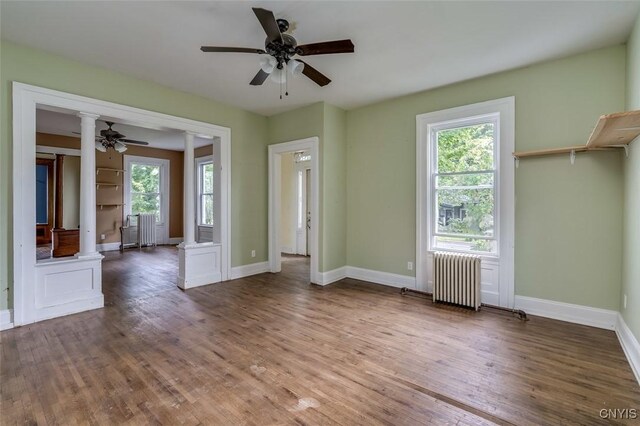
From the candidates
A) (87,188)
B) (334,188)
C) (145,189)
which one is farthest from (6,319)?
(145,189)

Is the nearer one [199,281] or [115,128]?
[199,281]

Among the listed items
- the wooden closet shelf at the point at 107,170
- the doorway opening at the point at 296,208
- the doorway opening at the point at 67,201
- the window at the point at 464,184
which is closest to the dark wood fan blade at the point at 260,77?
the doorway opening at the point at 67,201

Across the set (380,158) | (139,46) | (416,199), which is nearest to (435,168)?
(416,199)

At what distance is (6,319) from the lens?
3.06 metres

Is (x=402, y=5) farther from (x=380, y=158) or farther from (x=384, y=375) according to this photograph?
(x=384, y=375)

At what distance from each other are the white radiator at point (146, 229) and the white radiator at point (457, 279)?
7.97 m

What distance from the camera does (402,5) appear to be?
8.03 feet

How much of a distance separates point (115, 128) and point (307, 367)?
276 inches

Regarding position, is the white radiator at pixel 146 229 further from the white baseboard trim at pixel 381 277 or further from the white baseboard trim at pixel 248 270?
the white baseboard trim at pixel 381 277

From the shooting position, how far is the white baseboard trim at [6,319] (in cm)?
304

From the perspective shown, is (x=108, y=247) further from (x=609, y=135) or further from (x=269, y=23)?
(x=609, y=135)

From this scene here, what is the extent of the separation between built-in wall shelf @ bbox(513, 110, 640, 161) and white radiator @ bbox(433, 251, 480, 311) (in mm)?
1426

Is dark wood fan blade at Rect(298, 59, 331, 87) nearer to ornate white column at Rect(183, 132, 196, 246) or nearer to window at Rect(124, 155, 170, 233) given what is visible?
ornate white column at Rect(183, 132, 196, 246)

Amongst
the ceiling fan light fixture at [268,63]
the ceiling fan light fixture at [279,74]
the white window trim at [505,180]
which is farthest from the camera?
the white window trim at [505,180]
